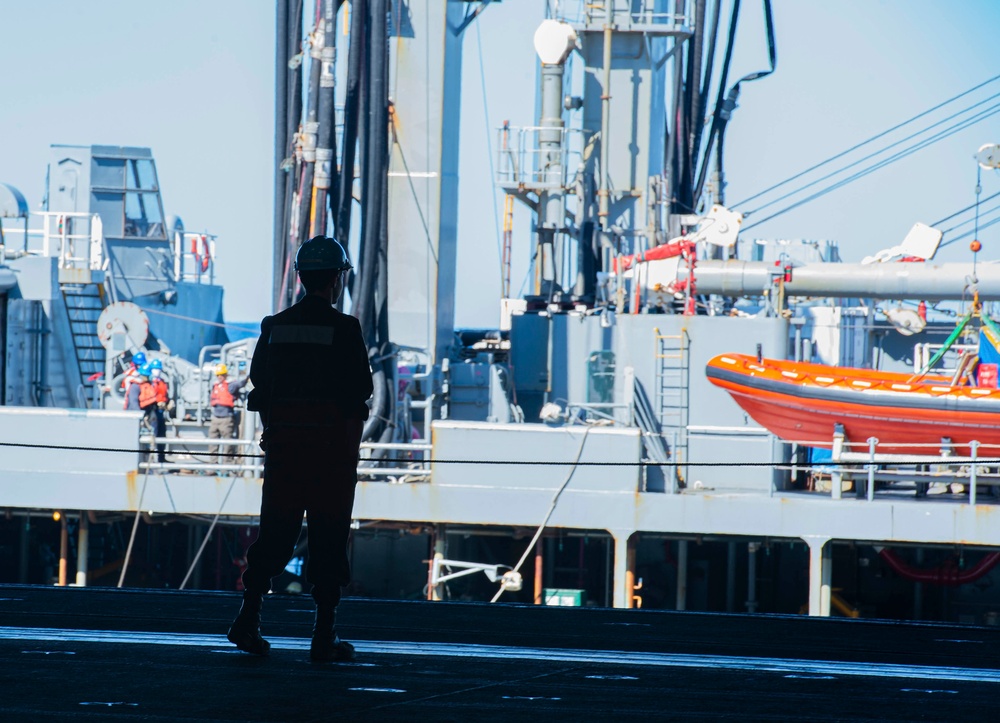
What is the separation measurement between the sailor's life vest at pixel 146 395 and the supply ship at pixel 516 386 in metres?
0.83

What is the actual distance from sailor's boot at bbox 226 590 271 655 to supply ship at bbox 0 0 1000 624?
5.66 m

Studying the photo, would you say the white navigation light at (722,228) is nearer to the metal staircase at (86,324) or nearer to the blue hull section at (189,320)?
the blue hull section at (189,320)

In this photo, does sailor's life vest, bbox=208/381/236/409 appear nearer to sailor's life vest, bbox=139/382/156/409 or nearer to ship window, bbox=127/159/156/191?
sailor's life vest, bbox=139/382/156/409

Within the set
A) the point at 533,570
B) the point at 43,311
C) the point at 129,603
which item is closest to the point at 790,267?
the point at 533,570

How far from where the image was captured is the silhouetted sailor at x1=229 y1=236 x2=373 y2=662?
4473 mm

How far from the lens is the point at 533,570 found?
15.6 m

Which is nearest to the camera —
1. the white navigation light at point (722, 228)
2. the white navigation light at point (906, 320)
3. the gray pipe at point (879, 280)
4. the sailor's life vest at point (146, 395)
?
the sailor's life vest at point (146, 395)

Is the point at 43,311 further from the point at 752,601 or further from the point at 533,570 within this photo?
the point at 752,601

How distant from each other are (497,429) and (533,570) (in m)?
2.47

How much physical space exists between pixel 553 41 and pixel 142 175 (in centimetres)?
757

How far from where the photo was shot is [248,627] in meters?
4.54

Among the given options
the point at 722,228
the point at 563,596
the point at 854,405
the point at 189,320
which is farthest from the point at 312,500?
the point at 189,320

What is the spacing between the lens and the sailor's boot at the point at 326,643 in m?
4.50

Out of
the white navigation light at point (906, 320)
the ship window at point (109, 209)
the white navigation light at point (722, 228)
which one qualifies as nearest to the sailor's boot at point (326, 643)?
the white navigation light at point (722, 228)
